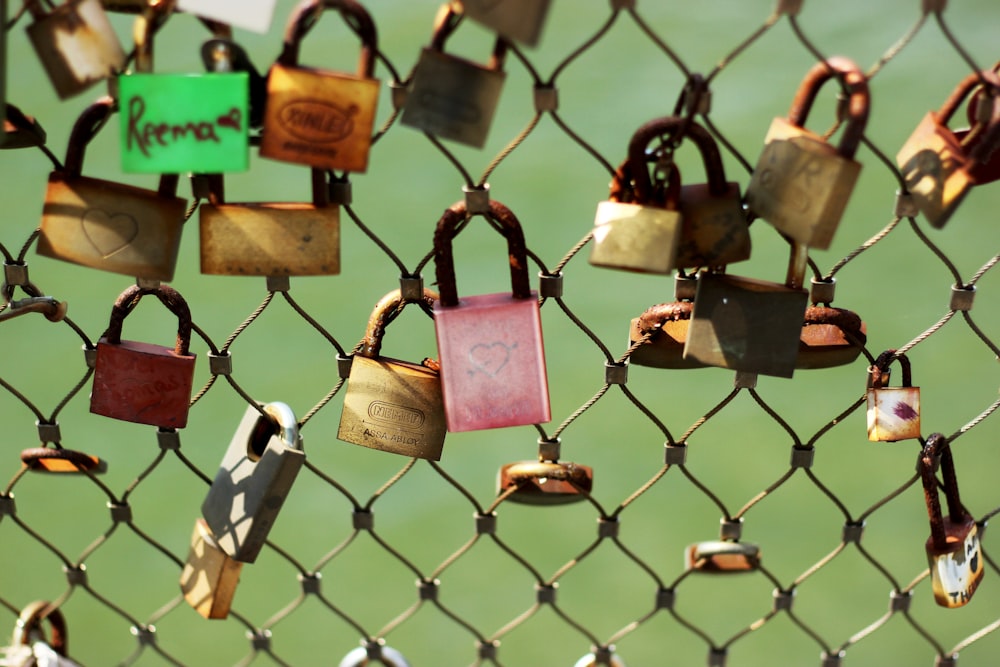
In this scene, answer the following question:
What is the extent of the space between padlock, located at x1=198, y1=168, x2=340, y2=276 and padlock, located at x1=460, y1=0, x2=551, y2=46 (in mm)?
230

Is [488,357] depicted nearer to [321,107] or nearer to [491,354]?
[491,354]

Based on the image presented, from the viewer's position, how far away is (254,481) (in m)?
1.10

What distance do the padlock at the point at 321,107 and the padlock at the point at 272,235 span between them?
7cm

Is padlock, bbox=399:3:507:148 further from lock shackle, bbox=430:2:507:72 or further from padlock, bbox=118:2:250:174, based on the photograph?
padlock, bbox=118:2:250:174

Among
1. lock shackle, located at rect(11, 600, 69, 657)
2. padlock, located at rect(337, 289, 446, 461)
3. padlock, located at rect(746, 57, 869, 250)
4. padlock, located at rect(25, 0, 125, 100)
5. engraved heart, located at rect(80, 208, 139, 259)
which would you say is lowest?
lock shackle, located at rect(11, 600, 69, 657)

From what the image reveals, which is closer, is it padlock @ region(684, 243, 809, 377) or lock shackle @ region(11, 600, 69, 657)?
padlock @ region(684, 243, 809, 377)

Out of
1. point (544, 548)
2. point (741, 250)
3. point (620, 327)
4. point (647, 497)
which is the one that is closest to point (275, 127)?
point (741, 250)

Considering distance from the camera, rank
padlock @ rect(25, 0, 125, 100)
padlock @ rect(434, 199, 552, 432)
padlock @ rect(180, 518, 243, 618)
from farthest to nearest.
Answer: padlock @ rect(180, 518, 243, 618)
padlock @ rect(434, 199, 552, 432)
padlock @ rect(25, 0, 125, 100)

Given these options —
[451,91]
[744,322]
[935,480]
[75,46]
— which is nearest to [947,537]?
[935,480]

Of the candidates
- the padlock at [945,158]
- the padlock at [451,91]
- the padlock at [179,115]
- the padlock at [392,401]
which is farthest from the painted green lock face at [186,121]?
the padlock at [945,158]

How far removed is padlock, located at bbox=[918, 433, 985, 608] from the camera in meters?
1.15

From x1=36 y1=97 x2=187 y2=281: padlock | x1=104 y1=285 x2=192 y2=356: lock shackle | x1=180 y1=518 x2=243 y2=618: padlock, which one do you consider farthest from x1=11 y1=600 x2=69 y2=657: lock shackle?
x1=36 y1=97 x2=187 y2=281: padlock

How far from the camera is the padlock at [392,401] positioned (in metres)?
1.12

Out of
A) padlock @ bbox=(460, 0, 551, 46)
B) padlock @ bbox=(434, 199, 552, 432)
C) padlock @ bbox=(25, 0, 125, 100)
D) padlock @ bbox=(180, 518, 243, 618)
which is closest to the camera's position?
padlock @ bbox=(460, 0, 551, 46)
